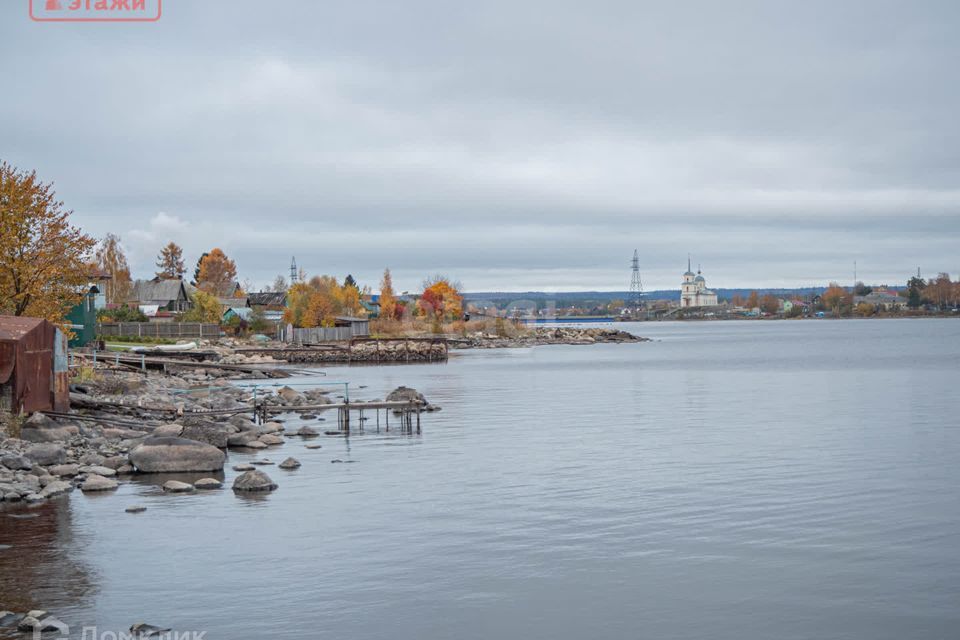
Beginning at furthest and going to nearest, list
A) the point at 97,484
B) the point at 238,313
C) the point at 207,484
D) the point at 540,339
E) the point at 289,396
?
the point at 540,339
the point at 238,313
the point at 289,396
the point at 207,484
the point at 97,484

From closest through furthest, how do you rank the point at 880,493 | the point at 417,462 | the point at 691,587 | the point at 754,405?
the point at 691,587 < the point at 880,493 < the point at 417,462 < the point at 754,405

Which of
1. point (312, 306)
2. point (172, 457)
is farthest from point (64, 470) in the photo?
point (312, 306)

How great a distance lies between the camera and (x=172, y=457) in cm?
2964

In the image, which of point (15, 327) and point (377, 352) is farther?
point (377, 352)

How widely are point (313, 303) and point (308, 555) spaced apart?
109 meters

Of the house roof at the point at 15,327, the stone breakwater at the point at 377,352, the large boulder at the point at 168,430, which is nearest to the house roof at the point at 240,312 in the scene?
the stone breakwater at the point at 377,352

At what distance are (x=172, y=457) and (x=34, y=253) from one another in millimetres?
17397

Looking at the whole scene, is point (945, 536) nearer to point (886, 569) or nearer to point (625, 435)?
point (886, 569)

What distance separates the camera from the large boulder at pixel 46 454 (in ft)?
92.2

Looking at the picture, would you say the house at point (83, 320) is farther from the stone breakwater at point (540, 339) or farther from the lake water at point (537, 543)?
the stone breakwater at point (540, 339)

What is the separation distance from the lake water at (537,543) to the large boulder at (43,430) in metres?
5.12

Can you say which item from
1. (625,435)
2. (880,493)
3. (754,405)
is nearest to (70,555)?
(880,493)

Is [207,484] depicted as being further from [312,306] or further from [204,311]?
[312,306]

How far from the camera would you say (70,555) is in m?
19.6
